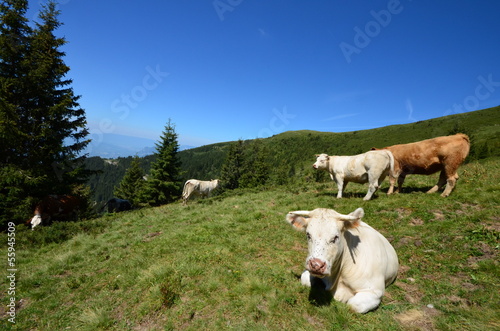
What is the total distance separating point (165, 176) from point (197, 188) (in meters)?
12.8

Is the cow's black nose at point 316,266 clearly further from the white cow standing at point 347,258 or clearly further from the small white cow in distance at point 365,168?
the small white cow in distance at point 365,168

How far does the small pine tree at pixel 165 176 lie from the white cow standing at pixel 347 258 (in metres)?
31.4

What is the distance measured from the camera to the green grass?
365 centimetres

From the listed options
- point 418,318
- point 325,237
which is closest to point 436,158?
point 418,318

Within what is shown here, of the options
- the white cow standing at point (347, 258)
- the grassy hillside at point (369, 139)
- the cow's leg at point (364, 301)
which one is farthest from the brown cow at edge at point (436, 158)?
the grassy hillside at point (369, 139)

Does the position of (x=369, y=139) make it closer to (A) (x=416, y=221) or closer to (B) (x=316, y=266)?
(A) (x=416, y=221)

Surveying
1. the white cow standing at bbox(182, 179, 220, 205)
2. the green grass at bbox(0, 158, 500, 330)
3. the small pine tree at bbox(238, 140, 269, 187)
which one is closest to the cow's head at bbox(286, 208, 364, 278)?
the green grass at bbox(0, 158, 500, 330)

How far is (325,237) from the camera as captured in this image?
332 cm

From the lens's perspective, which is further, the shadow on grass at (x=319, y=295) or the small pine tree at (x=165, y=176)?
the small pine tree at (x=165, y=176)

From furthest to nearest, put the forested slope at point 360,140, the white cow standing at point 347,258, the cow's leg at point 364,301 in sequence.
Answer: the forested slope at point 360,140, the cow's leg at point 364,301, the white cow standing at point 347,258

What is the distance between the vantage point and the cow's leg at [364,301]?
3.49 meters

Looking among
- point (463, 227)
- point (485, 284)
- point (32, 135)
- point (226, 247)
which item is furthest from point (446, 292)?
point (32, 135)

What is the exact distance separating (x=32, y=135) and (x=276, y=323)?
19624mm

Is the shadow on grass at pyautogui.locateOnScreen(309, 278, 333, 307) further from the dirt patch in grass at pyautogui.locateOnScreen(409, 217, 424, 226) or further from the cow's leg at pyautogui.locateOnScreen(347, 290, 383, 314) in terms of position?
the dirt patch in grass at pyautogui.locateOnScreen(409, 217, 424, 226)
